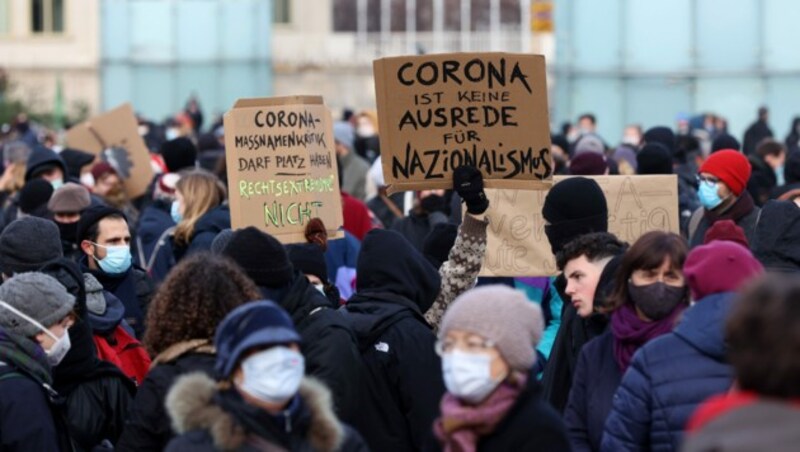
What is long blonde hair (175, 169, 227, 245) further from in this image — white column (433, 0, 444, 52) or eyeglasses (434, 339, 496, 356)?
white column (433, 0, 444, 52)

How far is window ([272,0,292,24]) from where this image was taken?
189 feet

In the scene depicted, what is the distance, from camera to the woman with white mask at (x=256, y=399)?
4.95 meters

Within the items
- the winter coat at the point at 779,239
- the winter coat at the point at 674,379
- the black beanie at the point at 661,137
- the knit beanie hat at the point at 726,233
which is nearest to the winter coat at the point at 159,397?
the winter coat at the point at 674,379

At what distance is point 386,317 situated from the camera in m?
6.94

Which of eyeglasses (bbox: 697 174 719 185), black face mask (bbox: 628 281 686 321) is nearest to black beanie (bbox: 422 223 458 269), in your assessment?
eyeglasses (bbox: 697 174 719 185)

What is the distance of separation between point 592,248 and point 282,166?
253 centimetres

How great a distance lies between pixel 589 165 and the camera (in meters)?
11.3

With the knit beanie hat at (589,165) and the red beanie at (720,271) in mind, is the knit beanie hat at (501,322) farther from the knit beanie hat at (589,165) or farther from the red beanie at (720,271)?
the knit beanie hat at (589,165)

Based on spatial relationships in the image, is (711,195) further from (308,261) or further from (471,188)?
(308,261)

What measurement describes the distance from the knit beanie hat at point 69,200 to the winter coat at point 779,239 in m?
4.17

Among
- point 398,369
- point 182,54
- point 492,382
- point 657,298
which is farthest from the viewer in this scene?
point 182,54

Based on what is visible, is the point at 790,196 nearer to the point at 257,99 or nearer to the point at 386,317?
the point at 257,99

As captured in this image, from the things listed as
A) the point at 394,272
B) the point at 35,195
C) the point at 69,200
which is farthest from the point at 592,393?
the point at 35,195

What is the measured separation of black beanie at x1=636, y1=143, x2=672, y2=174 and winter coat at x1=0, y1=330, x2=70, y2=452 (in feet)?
21.9
